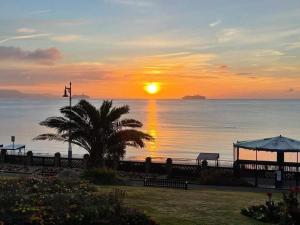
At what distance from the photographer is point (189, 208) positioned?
46.5 ft

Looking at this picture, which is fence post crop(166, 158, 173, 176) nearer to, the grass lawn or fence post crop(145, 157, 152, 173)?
fence post crop(145, 157, 152, 173)

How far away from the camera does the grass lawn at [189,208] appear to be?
41.0 ft

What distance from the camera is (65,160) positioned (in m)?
35.3

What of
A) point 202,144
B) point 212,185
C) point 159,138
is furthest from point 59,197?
point 159,138

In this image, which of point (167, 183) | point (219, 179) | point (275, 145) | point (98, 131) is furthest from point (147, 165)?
point (167, 183)

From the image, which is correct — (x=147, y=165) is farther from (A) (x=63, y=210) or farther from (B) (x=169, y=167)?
(A) (x=63, y=210)

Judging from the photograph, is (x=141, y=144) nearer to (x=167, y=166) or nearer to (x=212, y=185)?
(x=167, y=166)

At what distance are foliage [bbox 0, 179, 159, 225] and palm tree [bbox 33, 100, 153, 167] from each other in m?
17.3

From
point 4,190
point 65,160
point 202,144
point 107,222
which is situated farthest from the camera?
point 202,144

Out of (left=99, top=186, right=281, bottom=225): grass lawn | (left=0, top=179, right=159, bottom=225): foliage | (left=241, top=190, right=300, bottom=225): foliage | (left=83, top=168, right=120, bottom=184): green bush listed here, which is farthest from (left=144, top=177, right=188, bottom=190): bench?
(left=0, top=179, right=159, bottom=225): foliage

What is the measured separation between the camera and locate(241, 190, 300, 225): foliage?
11644 mm

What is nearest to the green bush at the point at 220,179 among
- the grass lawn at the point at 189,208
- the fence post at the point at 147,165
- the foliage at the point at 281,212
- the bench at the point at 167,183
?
the bench at the point at 167,183

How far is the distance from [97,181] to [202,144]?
66559 millimetres

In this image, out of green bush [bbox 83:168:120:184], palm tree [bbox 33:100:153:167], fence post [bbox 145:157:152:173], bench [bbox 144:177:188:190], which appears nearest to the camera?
green bush [bbox 83:168:120:184]
